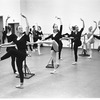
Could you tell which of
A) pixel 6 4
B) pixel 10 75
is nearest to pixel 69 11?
pixel 6 4

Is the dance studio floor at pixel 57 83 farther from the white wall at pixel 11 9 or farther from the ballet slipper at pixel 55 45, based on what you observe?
the white wall at pixel 11 9

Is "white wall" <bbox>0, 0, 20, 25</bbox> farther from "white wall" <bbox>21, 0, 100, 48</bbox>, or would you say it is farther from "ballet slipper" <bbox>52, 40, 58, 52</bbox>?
"ballet slipper" <bbox>52, 40, 58, 52</bbox>

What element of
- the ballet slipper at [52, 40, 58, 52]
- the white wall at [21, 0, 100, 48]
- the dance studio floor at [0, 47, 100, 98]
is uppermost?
the white wall at [21, 0, 100, 48]

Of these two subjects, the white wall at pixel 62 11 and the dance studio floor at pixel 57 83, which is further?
the white wall at pixel 62 11

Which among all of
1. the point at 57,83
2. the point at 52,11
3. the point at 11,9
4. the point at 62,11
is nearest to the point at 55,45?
the point at 57,83

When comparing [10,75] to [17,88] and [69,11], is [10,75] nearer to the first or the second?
[17,88]

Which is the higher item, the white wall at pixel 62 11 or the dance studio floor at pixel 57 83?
the white wall at pixel 62 11

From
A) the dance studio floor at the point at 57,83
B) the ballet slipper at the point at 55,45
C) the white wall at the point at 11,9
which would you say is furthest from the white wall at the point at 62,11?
the ballet slipper at the point at 55,45

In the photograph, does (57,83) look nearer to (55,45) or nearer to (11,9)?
(55,45)

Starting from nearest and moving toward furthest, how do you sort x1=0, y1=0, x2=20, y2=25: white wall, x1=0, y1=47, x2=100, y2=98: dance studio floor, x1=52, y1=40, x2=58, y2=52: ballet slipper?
x1=0, y1=47, x2=100, y2=98: dance studio floor < x1=52, y1=40, x2=58, y2=52: ballet slipper < x1=0, y1=0, x2=20, y2=25: white wall

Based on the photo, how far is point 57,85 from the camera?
5188 millimetres

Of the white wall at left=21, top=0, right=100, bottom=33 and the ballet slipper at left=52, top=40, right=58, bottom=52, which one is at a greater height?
the white wall at left=21, top=0, right=100, bottom=33

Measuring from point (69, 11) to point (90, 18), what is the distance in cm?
149

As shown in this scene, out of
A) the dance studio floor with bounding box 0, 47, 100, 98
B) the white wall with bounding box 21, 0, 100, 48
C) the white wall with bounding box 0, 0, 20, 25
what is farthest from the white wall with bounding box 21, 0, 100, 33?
the dance studio floor with bounding box 0, 47, 100, 98
